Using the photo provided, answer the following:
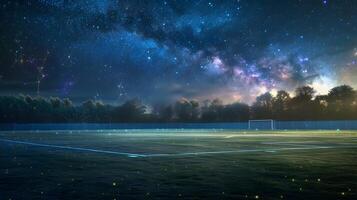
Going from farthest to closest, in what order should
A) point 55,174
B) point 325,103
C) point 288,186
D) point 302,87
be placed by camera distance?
point 302,87 < point 325,103 < point 55,174 < point 288,186

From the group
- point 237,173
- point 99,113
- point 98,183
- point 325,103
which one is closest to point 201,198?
point 98,183

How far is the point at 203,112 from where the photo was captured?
13838cm

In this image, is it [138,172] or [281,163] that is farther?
[281,163]

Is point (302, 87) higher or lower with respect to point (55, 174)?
higher

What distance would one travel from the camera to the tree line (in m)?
119

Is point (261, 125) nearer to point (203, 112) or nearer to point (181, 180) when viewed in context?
point (203, 112)

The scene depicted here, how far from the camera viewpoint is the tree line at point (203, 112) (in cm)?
11888

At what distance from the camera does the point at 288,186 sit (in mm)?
10266

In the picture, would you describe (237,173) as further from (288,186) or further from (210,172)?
(288,186)

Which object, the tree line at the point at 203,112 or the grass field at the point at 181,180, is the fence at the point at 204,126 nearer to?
the tree line at the point at 203,112

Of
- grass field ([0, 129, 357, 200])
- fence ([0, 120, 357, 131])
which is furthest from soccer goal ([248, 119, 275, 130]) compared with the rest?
grass field ([0, 129, 357, 200])

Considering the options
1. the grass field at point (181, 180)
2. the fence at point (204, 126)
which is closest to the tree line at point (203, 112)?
the fence at point (204, 126)

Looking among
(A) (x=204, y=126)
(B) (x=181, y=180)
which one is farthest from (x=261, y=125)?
(B) (x=181, y=180)

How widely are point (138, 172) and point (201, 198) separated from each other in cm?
480
